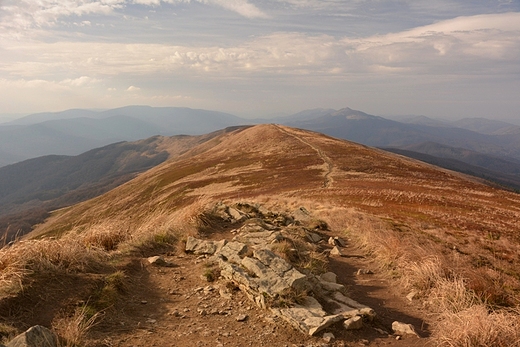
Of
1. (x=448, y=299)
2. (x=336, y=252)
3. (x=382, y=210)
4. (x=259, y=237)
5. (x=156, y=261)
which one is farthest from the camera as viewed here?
(x=382, y=210)

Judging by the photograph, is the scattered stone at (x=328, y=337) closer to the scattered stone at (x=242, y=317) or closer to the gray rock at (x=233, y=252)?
the scattered stone at (x=242, y=317)

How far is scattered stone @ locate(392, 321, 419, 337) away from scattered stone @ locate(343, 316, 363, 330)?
0.79 metres

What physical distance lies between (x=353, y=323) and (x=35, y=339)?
5.70m

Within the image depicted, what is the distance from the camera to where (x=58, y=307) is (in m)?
6.45

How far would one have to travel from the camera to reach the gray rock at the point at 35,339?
4754mm

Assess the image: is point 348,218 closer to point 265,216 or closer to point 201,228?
point 265,216

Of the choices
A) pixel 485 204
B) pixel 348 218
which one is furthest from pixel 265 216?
pixel 485 204

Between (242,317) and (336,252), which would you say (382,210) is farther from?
(242,317)

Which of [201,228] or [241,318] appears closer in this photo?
[241,318]

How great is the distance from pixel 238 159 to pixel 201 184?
21.2 metres

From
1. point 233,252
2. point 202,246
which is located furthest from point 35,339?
point 202,246

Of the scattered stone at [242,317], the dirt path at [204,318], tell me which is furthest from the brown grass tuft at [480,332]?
the scattered stone at [242,317]

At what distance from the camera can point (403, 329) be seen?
23.1 feet

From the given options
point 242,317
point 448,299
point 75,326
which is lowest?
point 242,317
